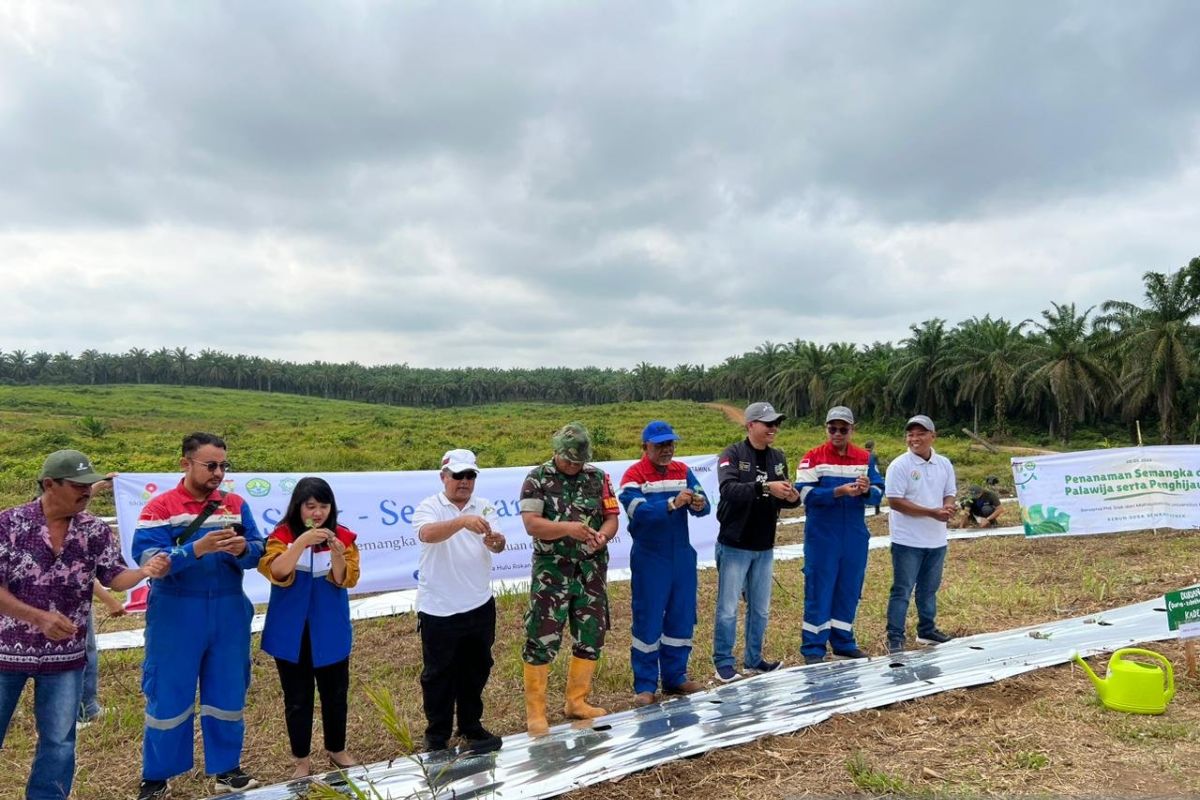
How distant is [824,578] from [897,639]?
0.88m

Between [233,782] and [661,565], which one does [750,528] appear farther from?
[233,782]

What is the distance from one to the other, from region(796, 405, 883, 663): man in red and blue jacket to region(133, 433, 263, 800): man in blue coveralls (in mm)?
3575

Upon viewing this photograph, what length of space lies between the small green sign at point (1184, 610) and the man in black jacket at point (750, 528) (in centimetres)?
232

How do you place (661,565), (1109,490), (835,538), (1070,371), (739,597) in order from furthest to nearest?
(1070,371) → (1109,490) → (835,538) → (739,597) → (661,565)

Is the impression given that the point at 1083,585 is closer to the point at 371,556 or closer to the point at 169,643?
the point at 371,556

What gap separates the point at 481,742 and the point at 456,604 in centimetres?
73

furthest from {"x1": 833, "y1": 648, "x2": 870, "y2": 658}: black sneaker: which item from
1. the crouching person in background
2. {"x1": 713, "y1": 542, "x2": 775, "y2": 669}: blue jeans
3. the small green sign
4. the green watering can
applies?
the crouching person in background

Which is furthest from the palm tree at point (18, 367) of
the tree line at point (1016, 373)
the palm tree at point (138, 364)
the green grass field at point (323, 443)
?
the tree line at point (1016, 373)

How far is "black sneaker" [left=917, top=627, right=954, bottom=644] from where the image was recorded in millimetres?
5473

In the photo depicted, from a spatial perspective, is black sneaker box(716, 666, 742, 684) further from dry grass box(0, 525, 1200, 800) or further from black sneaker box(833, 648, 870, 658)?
black sneaker box(833, 648, 870, 658)

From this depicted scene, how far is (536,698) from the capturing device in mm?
3877

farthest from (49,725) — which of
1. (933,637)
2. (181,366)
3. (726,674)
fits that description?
(181,366)

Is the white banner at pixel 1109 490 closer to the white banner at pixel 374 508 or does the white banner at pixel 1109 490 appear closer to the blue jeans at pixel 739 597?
the white banner at pixel 374 508

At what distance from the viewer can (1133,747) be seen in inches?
139
